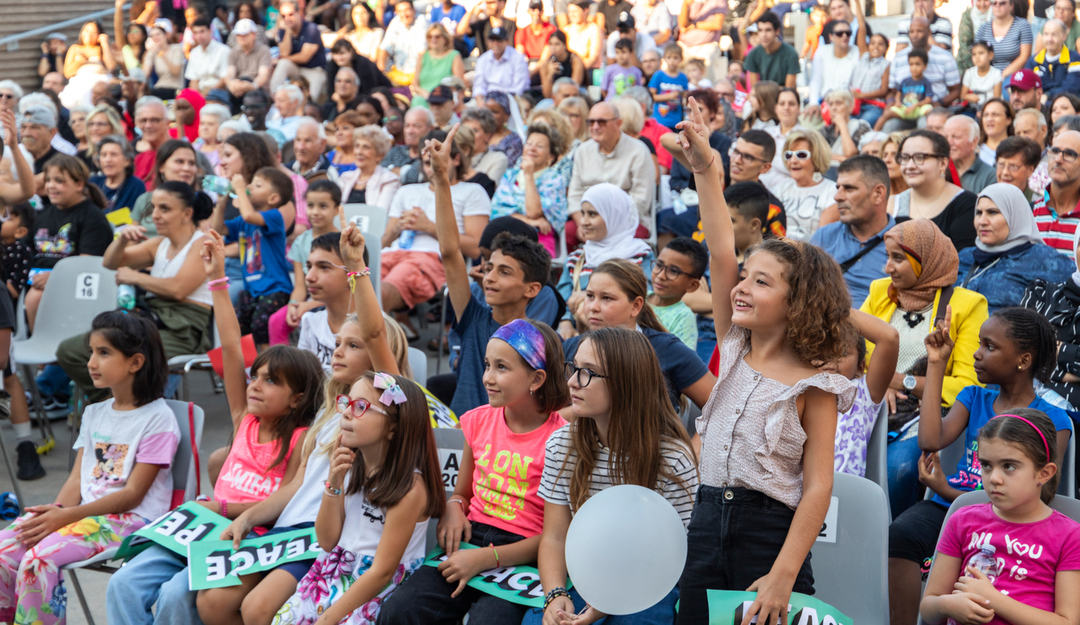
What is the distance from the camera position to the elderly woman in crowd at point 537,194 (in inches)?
218

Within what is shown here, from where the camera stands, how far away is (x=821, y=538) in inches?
92.6

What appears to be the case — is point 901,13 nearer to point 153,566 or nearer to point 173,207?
point 173,207

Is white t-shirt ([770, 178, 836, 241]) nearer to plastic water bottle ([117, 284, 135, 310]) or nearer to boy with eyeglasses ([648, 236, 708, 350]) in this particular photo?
boy with eyeglasses ([648, 236, 708, 350])

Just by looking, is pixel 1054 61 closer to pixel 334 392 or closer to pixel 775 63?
pixel 775 63

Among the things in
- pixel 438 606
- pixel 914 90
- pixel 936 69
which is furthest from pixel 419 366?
pixel 936 69

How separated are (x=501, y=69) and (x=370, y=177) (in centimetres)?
390

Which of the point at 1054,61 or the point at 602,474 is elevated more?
the point at 602,474

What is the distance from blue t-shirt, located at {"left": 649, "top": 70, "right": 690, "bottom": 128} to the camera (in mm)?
8188

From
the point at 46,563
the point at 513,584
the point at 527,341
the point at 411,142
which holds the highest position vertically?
the point at 527,341

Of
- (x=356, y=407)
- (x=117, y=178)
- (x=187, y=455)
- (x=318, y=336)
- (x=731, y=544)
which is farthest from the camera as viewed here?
(x=117, y=178)

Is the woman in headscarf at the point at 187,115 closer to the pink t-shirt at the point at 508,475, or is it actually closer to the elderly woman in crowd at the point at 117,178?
the elderly woman in crowd at the point at 117,178

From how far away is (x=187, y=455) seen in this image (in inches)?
123

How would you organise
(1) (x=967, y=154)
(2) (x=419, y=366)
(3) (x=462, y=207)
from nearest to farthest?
1. (2) (x=419, y=366)
2. (1) (x=967, y=154)
3. (3) (x=462, y=207)

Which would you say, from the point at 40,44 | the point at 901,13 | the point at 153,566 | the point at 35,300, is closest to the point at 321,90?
the point at 40,44
